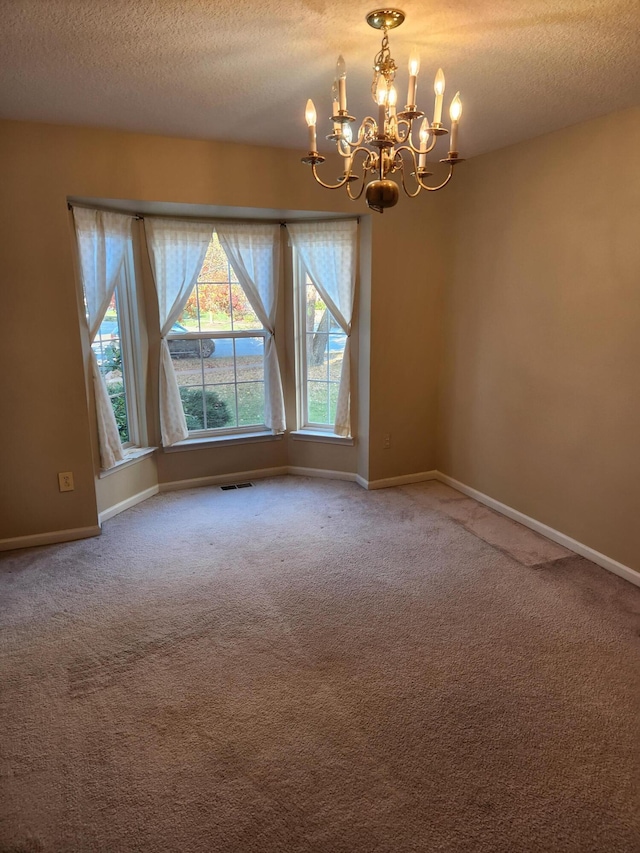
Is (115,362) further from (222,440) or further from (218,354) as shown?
(222,440)

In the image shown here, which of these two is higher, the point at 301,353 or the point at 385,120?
the point at 385,120

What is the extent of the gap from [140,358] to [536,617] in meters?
3.15

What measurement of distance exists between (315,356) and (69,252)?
2.02 m

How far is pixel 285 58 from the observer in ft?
7.23

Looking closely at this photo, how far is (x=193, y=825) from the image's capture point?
165 cm

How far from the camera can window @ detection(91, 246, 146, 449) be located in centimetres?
389

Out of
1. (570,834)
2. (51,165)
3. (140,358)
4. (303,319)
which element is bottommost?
(570,834)

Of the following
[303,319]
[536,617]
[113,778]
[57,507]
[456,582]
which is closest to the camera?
[113,778]

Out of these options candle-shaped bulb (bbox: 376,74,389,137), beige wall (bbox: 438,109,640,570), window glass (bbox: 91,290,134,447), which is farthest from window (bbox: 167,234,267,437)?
candle-shaped bulb (bbox: 376,74,389,137)

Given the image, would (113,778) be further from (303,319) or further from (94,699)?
(303,319)

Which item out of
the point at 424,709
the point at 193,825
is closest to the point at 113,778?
the point at 193,825

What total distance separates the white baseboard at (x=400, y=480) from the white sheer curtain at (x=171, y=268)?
5.40 feet

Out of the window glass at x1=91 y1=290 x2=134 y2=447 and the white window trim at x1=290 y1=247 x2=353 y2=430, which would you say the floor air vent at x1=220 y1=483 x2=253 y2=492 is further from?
the window glass at x1=91 y1=290 x2=134 y2=447

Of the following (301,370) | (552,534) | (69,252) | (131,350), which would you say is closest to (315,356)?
(301,370)
